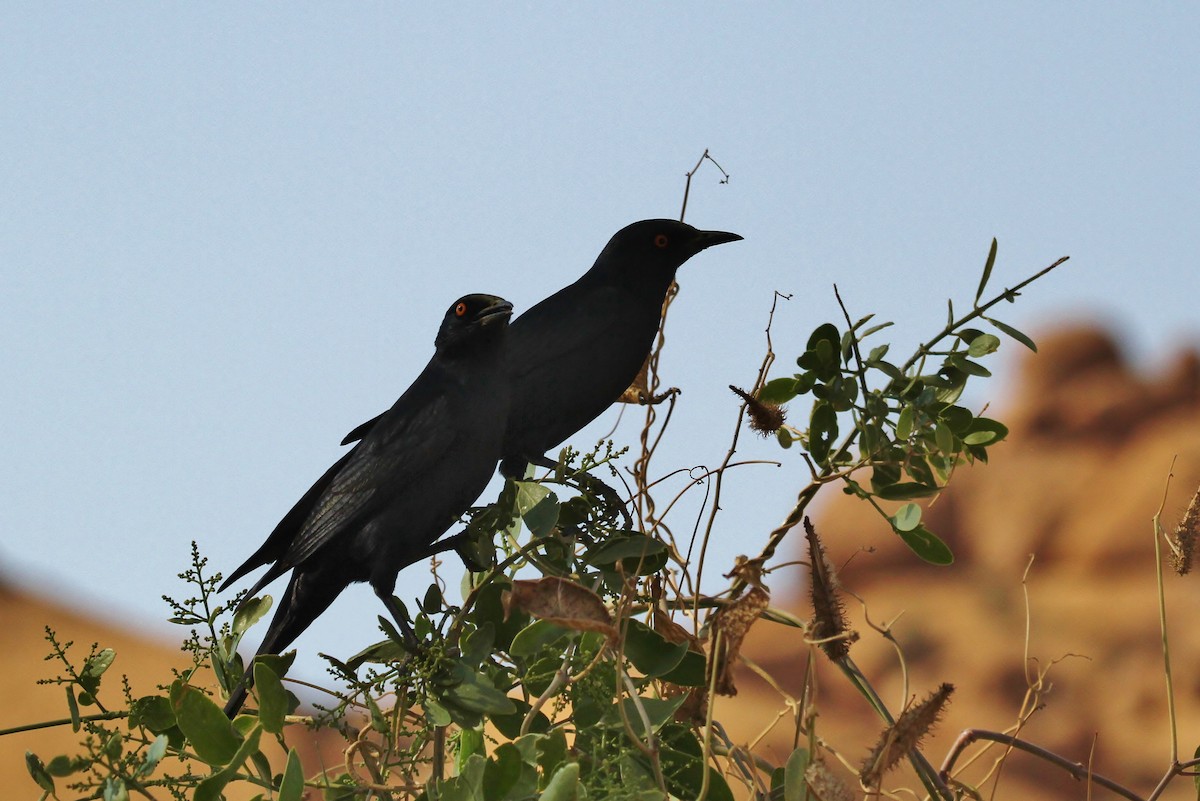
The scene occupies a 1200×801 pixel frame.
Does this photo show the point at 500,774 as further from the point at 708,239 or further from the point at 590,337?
the point at 708,239

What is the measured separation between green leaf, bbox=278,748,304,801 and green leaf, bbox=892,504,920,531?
4.15ft

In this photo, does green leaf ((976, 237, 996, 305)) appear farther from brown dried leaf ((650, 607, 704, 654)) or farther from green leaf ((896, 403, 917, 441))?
brown dried leaf ((650, 607, 704, 654))

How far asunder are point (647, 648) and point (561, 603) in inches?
17.4

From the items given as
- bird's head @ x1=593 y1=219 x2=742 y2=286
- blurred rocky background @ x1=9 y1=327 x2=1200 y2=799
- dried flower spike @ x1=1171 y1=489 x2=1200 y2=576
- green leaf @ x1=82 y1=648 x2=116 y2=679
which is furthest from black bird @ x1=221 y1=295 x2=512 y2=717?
blurred rocky background @ x1=9 y1=327 x2=1200 y2=799

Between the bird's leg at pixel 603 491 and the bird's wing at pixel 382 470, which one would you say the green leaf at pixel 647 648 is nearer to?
the bird's leg at pixel 603 491

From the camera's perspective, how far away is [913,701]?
2150 millimetres

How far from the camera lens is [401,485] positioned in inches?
120

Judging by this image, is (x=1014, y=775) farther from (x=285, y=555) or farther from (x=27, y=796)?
(x=285, y=555)

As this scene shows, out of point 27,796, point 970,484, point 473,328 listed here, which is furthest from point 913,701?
point 970,484

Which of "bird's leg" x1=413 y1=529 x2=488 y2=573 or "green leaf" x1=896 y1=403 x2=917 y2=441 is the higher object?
"bird's leg" x1=413 y1=529 x2=488 y2=573

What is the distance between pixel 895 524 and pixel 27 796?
65.4ft

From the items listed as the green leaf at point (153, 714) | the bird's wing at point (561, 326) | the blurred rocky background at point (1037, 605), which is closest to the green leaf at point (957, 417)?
the bird's wing at point (561, 326)

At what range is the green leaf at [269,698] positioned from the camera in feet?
7.10

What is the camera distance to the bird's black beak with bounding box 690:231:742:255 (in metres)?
4.11
